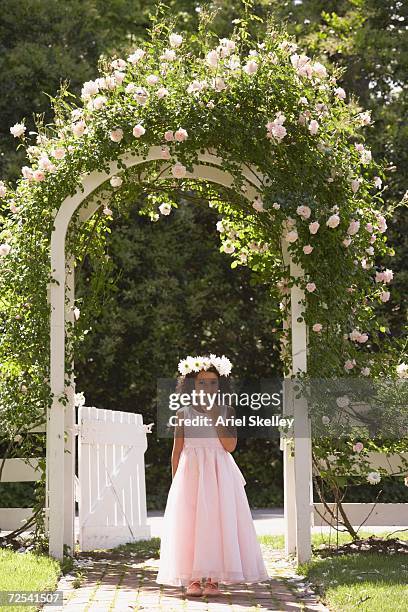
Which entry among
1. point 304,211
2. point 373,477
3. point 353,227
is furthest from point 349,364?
point 304,211

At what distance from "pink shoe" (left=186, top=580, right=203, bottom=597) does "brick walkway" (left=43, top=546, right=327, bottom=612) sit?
4 centimetres

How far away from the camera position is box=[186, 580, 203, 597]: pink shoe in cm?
535

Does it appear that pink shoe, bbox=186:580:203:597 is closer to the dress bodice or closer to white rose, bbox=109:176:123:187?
the dress bodice

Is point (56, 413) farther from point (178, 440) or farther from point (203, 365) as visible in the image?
point (203, 365)

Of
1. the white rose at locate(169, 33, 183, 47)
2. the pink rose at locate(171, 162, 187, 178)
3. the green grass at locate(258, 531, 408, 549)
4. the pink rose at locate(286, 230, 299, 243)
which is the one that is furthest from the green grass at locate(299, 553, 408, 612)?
the white rose at locate(169, 33, 183, 47)

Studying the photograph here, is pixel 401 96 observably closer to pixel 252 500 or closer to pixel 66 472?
pixel 252 500

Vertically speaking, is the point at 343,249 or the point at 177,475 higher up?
the point at 343,249

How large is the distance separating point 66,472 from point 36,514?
1.15ft

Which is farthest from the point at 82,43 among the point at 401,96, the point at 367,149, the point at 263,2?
the point at 367,149

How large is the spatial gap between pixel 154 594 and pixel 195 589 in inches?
10.5

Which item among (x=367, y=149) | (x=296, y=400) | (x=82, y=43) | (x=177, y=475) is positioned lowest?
(x=177, y=475)

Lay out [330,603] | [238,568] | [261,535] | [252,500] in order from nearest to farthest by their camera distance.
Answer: [330,603], [238,568], [261,535], [252,500]

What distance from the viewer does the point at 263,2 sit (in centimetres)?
1216

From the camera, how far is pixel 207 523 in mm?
5422
